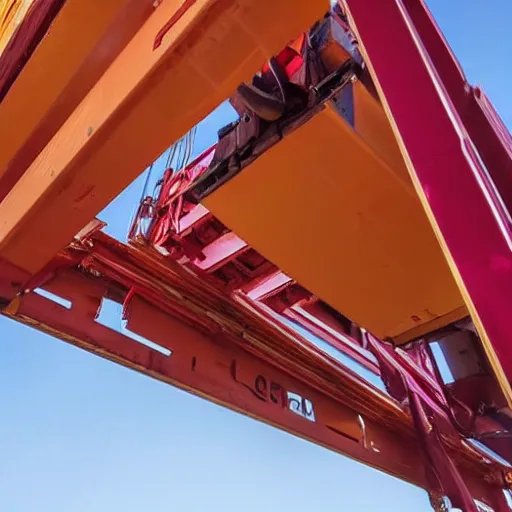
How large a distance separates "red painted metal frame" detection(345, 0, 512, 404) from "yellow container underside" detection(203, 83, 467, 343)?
494 millimetres

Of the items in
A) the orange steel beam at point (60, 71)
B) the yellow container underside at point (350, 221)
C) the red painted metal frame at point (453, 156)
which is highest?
the orange steel beam at point (60, 71)

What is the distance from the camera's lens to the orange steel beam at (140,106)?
4.26 feet

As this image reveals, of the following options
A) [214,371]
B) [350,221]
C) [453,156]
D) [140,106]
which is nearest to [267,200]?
[350,221]

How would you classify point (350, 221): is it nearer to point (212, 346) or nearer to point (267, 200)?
point (267, 200)

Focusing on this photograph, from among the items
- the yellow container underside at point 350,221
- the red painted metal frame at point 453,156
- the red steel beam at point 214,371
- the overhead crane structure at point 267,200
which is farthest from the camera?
the red steel beam at point 214,371

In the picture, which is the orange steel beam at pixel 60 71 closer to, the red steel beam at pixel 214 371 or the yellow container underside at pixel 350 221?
the red steel beam at pixel 214 371

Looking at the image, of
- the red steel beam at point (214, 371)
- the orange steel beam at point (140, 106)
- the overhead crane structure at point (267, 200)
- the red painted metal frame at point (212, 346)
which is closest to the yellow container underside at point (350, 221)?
the overhead crane structure at point (267, 200)

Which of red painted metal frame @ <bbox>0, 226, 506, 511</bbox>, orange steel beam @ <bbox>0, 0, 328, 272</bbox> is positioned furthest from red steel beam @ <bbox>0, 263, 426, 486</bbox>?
orange steel beam @ <bbox>0, 0, 328, 272</bbox>

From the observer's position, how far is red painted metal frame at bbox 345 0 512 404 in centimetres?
72

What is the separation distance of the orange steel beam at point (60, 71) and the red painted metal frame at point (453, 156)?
3.13 ft

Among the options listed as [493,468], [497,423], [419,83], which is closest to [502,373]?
[419,83]

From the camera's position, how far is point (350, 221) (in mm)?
1832

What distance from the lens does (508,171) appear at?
91 centimetres

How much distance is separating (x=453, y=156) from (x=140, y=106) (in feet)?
3.11
